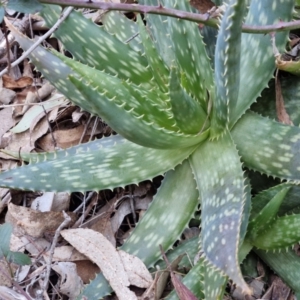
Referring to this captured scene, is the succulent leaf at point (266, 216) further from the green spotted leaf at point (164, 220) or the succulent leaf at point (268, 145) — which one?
the green spotted leaf at point (164, 220)

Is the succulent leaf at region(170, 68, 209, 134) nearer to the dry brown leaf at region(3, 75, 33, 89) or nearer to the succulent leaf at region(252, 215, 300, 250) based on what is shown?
the succulent leaf at region(252, 215, 300, 250)

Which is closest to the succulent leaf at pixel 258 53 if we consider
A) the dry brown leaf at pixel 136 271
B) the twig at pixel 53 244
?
the dry brown leaf at pixel 136 271

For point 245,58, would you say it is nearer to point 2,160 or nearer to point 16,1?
point 16,1

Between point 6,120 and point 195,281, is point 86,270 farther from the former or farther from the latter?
point 6,120

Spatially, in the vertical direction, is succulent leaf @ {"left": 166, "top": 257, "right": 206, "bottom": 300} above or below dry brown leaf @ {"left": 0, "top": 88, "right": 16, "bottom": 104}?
below

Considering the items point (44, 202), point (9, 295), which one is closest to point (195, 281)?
point (9, 295)

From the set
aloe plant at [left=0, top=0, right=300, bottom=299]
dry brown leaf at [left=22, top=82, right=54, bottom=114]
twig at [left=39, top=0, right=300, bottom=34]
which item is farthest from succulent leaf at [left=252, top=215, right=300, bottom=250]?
dry brown leaf at [left=22, top=82, right=54, bottom=114]
